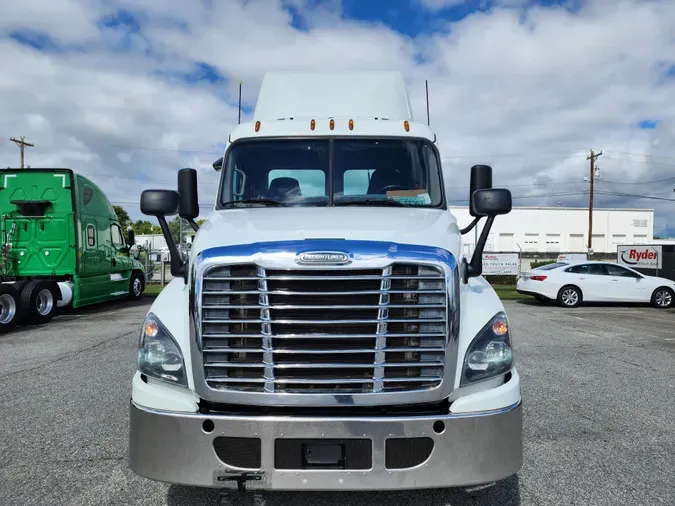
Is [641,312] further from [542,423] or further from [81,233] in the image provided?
[81,233]

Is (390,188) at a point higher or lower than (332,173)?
lower

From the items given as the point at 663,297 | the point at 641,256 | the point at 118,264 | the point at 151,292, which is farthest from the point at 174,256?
the point at 641,256

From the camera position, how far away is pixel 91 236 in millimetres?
13531

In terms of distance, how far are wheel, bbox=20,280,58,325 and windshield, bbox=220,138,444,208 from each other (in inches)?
352

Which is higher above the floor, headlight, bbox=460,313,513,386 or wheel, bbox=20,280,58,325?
headlight, bbox=460,313,513,386

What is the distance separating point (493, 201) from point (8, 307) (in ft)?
35.1

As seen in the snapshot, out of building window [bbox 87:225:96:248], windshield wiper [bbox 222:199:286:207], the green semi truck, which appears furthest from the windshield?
building window [bbox 87:225:96:248]

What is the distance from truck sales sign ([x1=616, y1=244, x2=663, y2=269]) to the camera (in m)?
20.5

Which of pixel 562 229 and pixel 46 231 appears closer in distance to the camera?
pixel 46 231

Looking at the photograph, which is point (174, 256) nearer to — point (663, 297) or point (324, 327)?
point (324, 327)

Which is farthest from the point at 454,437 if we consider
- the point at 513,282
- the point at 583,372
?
the point at 513,282

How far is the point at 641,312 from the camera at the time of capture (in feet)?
48.7

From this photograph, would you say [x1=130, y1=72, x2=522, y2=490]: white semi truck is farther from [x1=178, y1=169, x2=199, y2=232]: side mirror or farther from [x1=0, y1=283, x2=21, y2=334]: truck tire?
[x1=0, y1=283, x2=21, y2=334]: truck tire

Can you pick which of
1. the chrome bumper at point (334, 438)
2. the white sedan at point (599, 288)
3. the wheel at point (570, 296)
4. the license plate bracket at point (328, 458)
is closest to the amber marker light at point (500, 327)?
the chrome bumper at point (334, 438)
